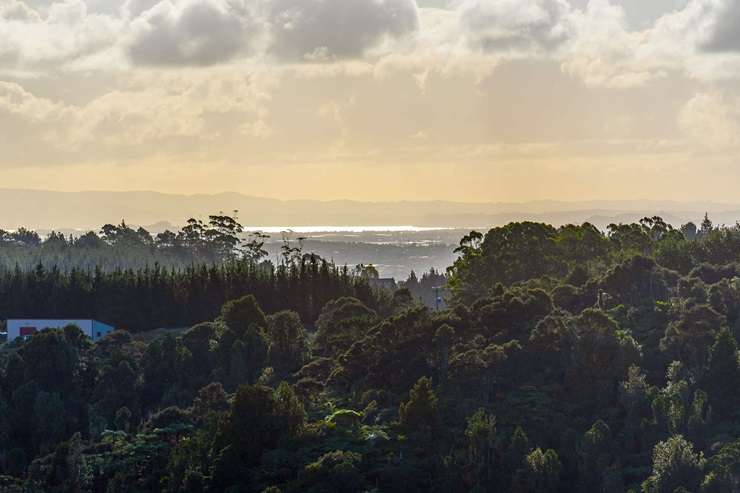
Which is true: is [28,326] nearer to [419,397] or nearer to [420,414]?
[419,397]

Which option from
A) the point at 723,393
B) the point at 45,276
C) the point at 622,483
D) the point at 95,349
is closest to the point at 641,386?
the point at 723,393

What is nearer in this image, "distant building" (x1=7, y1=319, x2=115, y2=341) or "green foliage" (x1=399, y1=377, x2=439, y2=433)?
"green foliage" (x1=399, y1=377, x2=439, y2=433)

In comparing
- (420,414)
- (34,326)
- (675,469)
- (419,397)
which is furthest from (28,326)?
(675,469)

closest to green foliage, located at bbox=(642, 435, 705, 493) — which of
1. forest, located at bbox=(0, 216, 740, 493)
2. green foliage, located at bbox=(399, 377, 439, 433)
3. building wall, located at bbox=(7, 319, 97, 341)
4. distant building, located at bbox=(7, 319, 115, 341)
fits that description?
forest, located at bbox=(0, 216, 740, 493)

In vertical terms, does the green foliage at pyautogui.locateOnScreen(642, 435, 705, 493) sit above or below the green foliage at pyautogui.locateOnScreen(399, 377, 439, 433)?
below

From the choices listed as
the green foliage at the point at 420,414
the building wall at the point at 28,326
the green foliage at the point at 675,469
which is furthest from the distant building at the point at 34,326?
the green foliage at the point at 675,469

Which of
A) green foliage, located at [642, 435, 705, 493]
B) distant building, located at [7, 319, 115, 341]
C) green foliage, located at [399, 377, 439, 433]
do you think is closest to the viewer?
green foliage, located at [642, 435, 705, 493]

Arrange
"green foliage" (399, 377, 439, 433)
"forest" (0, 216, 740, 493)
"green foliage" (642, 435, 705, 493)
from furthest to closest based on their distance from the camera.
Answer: "green foliage" (399, 377, 439, 433) → "forest" (0, 216, 740, 493) → "green foliage" (642, 435, 705, 493)

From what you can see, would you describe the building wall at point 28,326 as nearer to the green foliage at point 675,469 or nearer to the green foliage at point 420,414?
the green foliage at point 420,414

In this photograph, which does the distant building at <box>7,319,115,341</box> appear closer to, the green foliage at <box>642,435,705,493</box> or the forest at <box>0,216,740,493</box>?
the forest at <box>0,216,740,493</box>
